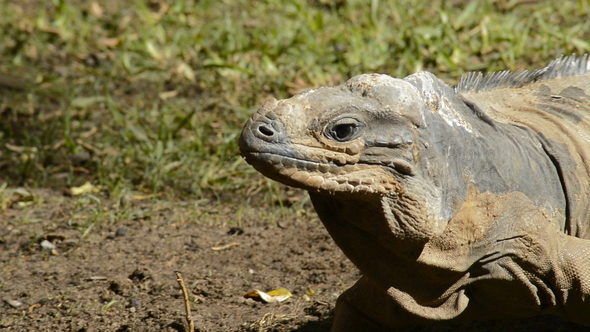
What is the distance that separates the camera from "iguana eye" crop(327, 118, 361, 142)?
8.62 ft

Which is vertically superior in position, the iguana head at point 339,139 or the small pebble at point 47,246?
the iguana head at point 339,139

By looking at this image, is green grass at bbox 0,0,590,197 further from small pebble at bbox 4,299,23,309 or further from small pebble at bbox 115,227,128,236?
small pebble at bbox 4,299,23,309

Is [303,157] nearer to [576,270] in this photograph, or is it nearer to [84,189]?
[576,270]

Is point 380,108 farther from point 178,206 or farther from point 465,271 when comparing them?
point 178,206

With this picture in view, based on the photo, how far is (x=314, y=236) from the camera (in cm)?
485

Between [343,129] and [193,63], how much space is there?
471cm

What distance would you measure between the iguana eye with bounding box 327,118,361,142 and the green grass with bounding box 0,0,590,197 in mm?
2757

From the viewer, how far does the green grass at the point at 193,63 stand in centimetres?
580

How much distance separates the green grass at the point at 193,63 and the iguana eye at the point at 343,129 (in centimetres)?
276

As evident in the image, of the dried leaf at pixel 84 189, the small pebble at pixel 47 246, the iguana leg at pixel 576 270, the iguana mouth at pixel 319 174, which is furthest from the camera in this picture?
the dried leaf at pixel 84 189

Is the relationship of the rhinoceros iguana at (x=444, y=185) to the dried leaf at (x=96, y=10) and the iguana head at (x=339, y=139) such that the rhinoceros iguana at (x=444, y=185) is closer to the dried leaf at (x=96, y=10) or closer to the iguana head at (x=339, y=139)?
the iguana head at (x=339, y=139)

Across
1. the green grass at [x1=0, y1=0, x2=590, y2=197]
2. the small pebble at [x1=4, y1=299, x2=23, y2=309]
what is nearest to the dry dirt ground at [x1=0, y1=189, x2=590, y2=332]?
the small pebble at [x1=4, y1=299, x2=23, y2=309]

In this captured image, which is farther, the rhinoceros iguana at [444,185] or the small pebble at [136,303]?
the small pebble at [136,303]

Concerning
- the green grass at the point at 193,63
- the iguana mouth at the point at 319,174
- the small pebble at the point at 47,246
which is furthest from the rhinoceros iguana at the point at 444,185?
the green grass at the point at 193,63
